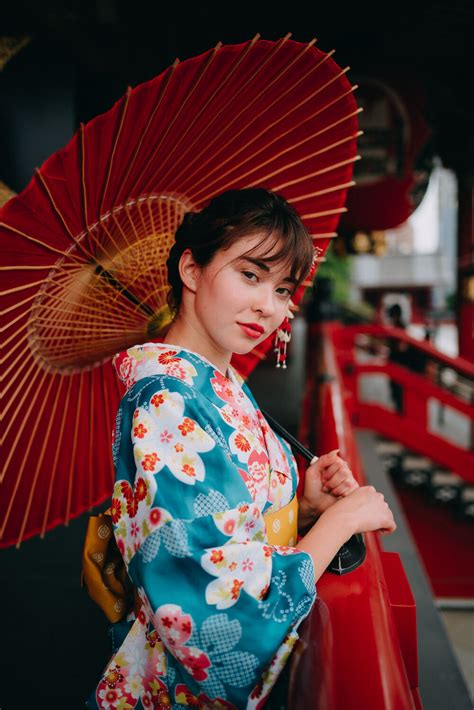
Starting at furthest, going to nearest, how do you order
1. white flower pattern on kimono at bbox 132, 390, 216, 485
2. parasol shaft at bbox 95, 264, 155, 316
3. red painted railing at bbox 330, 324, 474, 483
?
1. red painted railing at bbox 330, 324, 474, 483
2. parasol shaft at bbox 95, 264, 155, 316
3. white flower pattern on kimono at bbox 132, 390, 216, 485

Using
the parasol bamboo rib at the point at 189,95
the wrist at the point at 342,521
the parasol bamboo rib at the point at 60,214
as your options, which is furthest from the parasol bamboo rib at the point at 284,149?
the wrist at the point at 342,521

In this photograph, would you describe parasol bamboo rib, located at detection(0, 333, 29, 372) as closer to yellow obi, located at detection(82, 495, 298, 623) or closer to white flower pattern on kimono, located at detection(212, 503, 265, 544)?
yellow obi, located at detection(82, 495, 298, 623)

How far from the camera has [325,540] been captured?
902 millimetres

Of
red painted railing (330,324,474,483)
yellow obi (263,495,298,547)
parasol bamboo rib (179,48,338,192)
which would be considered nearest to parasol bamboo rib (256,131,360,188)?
parasol bamboo rib (179,48,338,192)

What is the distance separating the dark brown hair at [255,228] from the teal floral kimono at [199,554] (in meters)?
0.25

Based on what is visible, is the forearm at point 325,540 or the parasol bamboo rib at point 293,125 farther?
the parasol bamboo rib at point 293,125

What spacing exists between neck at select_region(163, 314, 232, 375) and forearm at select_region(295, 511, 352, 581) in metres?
0.37

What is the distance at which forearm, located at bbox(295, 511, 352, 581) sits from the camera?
2.89 feet

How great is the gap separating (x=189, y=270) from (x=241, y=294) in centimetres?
14

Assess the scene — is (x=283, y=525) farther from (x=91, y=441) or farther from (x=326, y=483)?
(x=91, y=441)

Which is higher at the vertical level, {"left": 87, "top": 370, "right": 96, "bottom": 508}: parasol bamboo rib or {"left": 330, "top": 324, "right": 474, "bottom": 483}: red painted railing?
{"left": 87, "top": 370, "right": 96, "bottom": 508}: parasol bamboo rib

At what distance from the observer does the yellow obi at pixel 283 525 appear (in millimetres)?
991

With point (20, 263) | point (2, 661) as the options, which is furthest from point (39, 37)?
point (2, 661)

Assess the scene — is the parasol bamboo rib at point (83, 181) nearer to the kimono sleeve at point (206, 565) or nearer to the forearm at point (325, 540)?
the kimono sleeve at point (206, 565)
